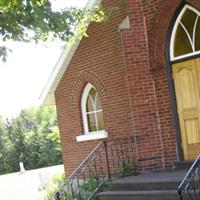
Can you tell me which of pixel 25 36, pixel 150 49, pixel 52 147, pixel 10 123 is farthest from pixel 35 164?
pixel 25 36

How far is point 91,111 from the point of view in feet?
57.4

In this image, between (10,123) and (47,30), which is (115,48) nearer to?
(47,30)

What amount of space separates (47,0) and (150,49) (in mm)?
5312

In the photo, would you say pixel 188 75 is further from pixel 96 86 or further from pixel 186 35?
pixel 96 86

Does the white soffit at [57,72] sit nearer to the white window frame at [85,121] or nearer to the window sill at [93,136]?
the white window frame at [85,121]

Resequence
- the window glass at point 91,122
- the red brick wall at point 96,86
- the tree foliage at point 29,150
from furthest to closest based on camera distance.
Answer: the tree foliage at point 29,150 → the window glass at point 91,122 → the red brick wall at point 96,86

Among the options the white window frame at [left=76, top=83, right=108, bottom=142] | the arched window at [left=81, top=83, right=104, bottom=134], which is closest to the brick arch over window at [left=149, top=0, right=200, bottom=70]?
the arched window at [left=81, top=83, right=104, bottom=134]

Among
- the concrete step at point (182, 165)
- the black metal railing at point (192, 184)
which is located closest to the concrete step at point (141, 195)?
the black metal railing at point (192, 184)

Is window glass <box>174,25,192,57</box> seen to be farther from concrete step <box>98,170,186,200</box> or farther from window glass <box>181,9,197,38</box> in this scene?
concrete step <box>98,170,186,200</box>

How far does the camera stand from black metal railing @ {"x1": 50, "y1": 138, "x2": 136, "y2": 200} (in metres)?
14.5

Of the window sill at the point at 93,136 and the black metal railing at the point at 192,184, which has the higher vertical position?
the window sill at the point at 93,136

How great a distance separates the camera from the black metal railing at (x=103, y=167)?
14472 mm

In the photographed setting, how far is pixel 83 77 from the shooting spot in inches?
679

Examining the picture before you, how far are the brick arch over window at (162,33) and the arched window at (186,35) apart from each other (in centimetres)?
13
